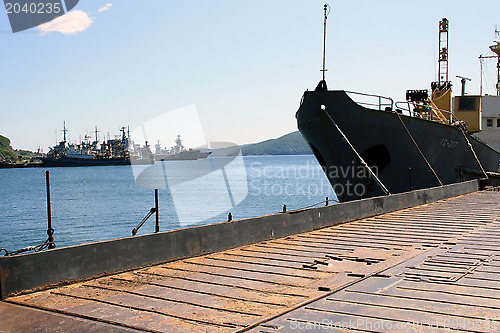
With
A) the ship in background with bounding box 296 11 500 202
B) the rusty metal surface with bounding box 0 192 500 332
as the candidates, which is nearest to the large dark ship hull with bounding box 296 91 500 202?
the ship in background with bounding box 296 11 500 202

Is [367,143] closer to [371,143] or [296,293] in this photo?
[371,143]

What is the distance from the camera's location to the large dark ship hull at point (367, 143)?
669 inches

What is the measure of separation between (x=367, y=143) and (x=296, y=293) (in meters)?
13.4

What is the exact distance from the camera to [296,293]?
14.9ft

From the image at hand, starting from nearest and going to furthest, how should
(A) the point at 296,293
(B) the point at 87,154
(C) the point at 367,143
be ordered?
1. (A) the point at 296,293
2. (C) the point at 367,143
3. (B) the point at 87,154

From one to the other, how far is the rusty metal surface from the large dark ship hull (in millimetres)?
10115

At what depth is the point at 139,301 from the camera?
169 inches

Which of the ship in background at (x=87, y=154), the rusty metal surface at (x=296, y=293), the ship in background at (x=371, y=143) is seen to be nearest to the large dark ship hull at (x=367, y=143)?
the ship in background at (x=371, y=143)

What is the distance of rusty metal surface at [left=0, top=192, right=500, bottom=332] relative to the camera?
3725 millimetres

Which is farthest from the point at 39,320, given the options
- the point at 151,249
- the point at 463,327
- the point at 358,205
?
the point at 358,205

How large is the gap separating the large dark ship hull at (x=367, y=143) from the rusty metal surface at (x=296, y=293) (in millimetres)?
10115

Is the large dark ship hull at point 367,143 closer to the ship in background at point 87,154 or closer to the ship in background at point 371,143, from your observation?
the ship in background at point 371,143

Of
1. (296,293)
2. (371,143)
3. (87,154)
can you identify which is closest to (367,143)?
(371,143)

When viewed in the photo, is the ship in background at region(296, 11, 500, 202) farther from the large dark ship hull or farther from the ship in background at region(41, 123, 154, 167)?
the ship in background at region(41, 123, 154, 167)
